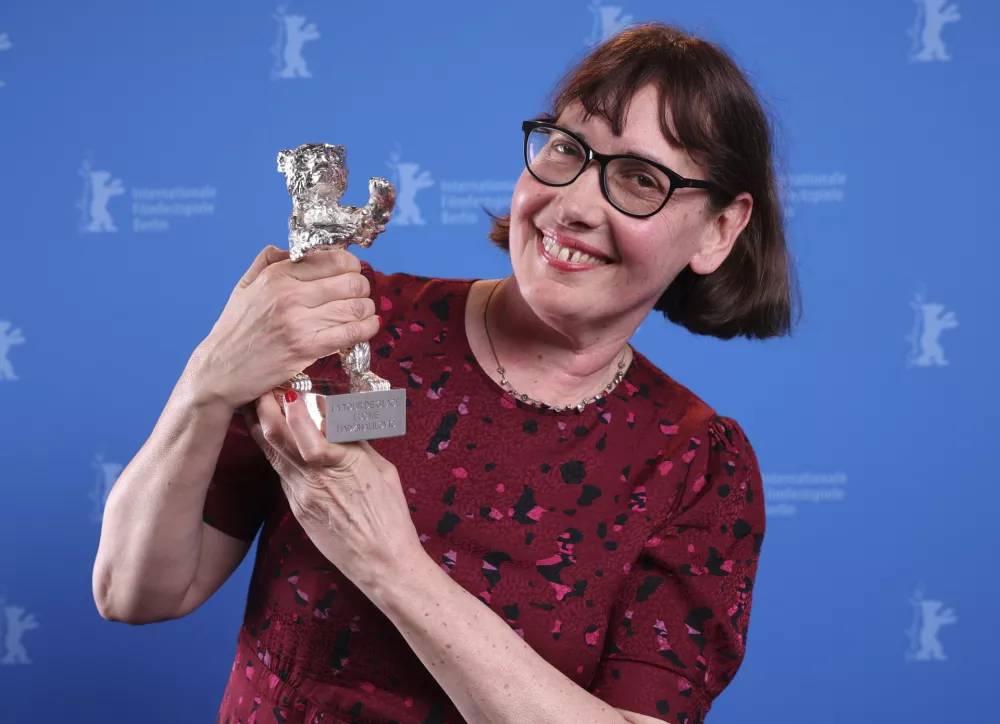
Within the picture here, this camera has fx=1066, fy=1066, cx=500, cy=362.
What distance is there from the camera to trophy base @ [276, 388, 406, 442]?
3.23 feet

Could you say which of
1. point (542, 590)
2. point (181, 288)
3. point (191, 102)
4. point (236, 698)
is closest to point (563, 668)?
point (542, 590)

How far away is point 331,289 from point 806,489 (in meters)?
2.16

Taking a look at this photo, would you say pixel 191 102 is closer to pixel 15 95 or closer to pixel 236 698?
pixel 15 95

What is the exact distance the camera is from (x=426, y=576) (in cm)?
106

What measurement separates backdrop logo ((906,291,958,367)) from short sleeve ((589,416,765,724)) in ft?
5.42

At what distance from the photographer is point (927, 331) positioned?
283 cm

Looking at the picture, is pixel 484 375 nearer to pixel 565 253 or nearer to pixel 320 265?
pixel 565 253

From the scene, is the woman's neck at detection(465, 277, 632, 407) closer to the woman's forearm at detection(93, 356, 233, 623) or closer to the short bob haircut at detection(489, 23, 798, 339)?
the short bob haircut at detection(489, 23, 798, 339)

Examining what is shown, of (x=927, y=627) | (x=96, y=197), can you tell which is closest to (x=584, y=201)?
(x=96, y=197)

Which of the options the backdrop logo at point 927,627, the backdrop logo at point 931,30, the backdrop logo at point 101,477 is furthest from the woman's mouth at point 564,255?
the backdrop logo at point 927,627

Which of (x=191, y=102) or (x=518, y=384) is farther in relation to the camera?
(x=191, y=102)

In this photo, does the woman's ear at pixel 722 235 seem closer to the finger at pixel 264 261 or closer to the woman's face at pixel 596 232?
the woman's face at pixel 596 232

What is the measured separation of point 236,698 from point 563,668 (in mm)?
376

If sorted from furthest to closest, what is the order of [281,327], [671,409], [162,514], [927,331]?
[927,331] → [671,409] → [162,514] → [281,327]
